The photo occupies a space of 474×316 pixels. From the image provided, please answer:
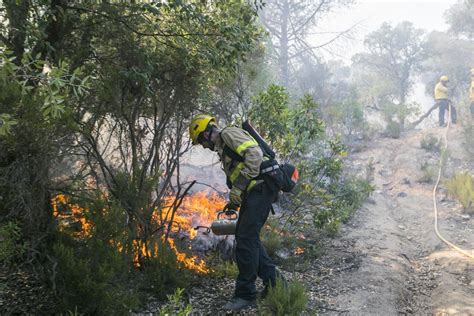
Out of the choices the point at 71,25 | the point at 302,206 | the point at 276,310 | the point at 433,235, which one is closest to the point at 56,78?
the point at 71,25

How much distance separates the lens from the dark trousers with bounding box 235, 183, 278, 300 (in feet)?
12.2

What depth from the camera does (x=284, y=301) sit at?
11.7 ft

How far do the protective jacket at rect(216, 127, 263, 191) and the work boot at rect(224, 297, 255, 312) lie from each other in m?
0.99

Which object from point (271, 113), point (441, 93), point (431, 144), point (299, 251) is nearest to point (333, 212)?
point (299, 251)

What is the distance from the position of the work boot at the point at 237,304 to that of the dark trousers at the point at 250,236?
4 centimetres

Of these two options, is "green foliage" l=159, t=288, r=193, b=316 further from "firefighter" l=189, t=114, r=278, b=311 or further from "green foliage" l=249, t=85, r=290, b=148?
"green foliage" l=249, t=85, r=290, b=148

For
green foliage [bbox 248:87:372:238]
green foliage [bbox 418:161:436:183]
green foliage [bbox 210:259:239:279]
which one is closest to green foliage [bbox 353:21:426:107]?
green foliage [bbox 418:161:436:183]

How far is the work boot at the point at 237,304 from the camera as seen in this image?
147 inches

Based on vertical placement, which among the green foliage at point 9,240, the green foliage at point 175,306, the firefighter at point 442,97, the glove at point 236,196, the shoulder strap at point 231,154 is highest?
the firefighter at point 442,97

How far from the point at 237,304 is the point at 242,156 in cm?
132

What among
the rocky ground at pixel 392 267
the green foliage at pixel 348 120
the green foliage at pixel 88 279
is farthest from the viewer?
the green foliage at pixel 348 120

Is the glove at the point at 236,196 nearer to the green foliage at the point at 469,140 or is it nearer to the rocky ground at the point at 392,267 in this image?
the rocky ground at the point at 392,267

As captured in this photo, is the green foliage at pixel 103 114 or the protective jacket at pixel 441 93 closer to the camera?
the green foliage at pixel 103 114

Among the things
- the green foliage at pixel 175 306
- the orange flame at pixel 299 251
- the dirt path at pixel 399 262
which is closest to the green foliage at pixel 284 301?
the dirt path at pixel 399 262
